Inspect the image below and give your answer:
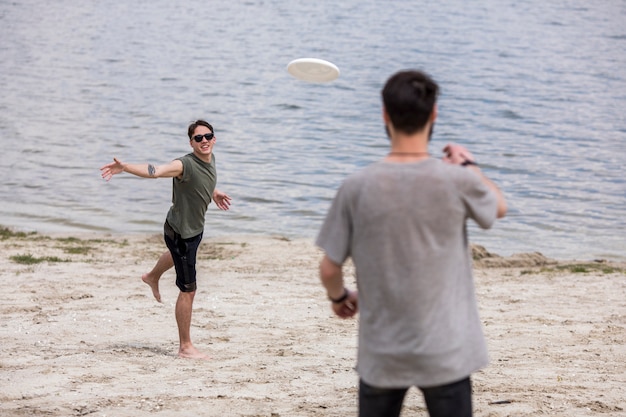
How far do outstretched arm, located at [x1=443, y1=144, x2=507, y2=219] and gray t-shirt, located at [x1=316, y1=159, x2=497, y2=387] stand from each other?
0.06 m

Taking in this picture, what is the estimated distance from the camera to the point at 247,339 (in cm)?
866

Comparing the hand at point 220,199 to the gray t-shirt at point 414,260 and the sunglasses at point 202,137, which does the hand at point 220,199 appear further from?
the gray t-shirt at point 414,260

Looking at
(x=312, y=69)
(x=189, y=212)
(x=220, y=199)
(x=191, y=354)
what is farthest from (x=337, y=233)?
(x=312, y=69)

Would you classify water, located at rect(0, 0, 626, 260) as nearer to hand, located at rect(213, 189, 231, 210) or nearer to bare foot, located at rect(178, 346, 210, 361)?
hand, located at rect(213, 189, 231, 210)

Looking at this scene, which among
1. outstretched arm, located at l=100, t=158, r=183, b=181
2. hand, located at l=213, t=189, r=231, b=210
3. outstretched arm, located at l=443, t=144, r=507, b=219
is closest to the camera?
outstretched arm, located at l=443, t=144, r=507, b=219

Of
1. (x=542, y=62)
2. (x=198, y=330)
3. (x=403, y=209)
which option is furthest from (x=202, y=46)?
(x=403, y=209)

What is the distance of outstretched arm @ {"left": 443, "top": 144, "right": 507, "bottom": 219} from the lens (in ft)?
12.5

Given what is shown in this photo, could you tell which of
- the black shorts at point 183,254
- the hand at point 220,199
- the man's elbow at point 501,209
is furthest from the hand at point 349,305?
the hand at point 220,199

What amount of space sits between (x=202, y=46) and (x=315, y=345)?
34.9 meters

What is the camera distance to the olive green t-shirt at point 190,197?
7824mm

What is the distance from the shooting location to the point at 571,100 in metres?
30.4

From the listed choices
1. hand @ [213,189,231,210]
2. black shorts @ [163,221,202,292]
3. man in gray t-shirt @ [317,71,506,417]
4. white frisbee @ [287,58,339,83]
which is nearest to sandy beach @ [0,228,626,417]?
black shorts @ [163,221,202,292]

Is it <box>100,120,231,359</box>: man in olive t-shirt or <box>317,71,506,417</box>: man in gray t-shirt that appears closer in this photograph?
<box>317,71,506,417</box>: man in gray t-shirt

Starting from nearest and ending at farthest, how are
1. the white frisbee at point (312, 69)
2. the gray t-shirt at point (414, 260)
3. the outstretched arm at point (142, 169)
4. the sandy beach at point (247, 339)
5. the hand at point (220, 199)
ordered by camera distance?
the gray t-shirt at point (414, 260) → the sandy beach at point (247, 339) → the outstretched arm at point (142, 169) → the hand at point (220, 199) → the white frisbee at point (312, 69)
